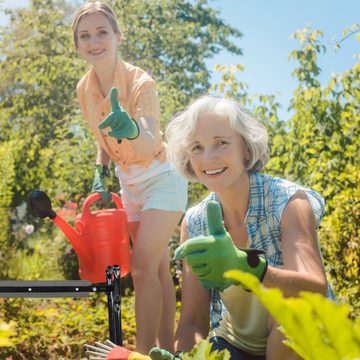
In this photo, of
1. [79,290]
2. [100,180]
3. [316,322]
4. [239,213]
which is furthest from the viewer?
[100,180]

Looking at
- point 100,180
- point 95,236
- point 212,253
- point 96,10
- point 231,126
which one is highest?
point 96,10

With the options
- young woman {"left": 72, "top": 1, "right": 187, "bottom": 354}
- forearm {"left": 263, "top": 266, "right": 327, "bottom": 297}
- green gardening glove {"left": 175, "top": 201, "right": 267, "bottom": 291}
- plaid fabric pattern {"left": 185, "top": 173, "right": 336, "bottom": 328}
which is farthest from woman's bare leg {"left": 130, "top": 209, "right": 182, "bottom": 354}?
green gardening glove {"left": 175, "top": 201, "right": 267, "bottom": 291}

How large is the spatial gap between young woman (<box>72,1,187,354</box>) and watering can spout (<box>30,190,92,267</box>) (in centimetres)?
19

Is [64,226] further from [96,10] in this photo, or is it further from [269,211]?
[269,211]

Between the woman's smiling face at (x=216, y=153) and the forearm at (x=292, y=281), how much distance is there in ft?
1.22

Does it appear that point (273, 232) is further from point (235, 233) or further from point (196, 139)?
point (196, 139)

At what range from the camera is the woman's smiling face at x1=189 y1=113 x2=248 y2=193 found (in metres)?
1.78

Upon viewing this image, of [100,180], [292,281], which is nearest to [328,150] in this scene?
[100,180]

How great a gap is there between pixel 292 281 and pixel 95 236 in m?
1.53

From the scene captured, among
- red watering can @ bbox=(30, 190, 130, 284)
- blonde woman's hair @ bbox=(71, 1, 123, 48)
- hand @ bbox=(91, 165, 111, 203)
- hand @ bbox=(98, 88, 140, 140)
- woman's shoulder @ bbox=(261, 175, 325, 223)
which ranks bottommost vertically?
red watering can @ bbox=(30, 190, 130, 284)

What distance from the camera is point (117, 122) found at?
2.35 meters

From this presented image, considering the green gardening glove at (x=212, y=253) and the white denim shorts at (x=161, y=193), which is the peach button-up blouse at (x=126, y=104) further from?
the green gardening glove at (x=212, y=253)

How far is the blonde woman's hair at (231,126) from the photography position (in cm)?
180

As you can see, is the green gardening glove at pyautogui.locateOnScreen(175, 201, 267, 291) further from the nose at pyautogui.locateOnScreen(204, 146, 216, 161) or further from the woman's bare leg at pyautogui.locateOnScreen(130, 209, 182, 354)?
the woman's bare leg at pyautogui.locateOnScreen(130, 209, 182, 354)
